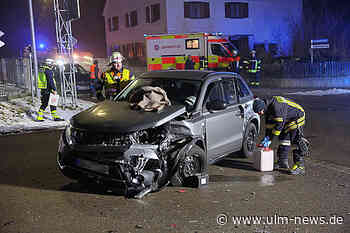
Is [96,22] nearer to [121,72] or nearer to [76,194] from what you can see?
[121,72]

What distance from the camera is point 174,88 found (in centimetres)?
635

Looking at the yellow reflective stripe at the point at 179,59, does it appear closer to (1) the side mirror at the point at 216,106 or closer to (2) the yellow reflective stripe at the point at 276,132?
(2) the yellow reflective stripe at the point at 276,132

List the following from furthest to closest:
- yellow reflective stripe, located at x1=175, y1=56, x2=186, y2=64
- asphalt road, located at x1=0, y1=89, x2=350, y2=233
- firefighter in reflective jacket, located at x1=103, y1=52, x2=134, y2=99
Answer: yellow reflective stripe, located at x1=175, y1=56, x2=186, y2=64 → firefighter in reflective jacket, located at x1=103, y1=52, x2=134, y2=99 → asphalt road, located at x1=0, y1=89, x2=350, y2=233

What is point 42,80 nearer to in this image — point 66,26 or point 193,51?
point 66,26

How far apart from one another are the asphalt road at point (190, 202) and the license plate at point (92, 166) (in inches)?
17.9

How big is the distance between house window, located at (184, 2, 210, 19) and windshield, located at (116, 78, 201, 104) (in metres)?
27.9

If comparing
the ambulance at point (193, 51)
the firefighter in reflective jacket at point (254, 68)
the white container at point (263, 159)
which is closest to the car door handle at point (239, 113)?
the white container at point (263, 159)

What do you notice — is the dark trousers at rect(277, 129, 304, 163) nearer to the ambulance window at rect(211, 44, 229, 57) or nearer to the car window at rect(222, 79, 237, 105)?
the car window at rect(222, 79, 237, 105)

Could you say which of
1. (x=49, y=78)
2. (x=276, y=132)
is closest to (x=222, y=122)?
(x=276, y=132)

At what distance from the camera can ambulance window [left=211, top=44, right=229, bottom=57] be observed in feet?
75.6

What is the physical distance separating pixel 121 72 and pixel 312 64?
1703 cm

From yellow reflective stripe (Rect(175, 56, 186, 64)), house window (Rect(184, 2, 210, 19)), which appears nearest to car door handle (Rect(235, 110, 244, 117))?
yellow reflective stripe (Rect(175, 56, 186, 64))

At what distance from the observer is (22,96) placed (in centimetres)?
1538

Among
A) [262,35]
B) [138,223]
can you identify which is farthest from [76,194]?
[262,35]
